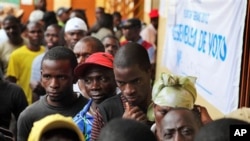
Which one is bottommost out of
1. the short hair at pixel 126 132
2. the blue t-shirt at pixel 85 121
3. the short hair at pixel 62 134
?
the blue t-shirt at pixel 85 121

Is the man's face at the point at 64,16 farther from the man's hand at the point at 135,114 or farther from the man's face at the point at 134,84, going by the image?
the man's hand at the point at 135,114

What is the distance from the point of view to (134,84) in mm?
3748

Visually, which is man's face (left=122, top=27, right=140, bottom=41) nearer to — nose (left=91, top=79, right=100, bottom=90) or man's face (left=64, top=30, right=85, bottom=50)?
man's face (left=64, top=30, right=85, bottom=50)

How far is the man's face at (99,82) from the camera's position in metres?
4.11

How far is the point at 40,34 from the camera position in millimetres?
7309

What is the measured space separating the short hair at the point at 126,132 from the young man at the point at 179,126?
0.89ft

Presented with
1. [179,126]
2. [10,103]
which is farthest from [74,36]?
[179,126]

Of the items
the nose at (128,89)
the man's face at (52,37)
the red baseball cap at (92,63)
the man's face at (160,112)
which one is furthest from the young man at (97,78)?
the man's face at (52,37)

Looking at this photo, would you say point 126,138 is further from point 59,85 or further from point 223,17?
point 223,17

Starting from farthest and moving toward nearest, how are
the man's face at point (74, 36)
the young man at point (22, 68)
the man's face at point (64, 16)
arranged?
1. the man's face at point (64, 16)
2. the man's face at point (74, 36)
3. the young man at point (22, 68)

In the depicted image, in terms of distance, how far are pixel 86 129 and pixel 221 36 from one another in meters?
2.41

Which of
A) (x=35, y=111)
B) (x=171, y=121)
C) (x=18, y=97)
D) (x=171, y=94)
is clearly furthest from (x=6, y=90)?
(x=171, y=121)

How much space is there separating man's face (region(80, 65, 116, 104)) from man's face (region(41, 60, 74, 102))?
12 centimetres

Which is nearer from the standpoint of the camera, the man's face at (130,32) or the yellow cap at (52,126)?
the yellow cap at (52,126)
